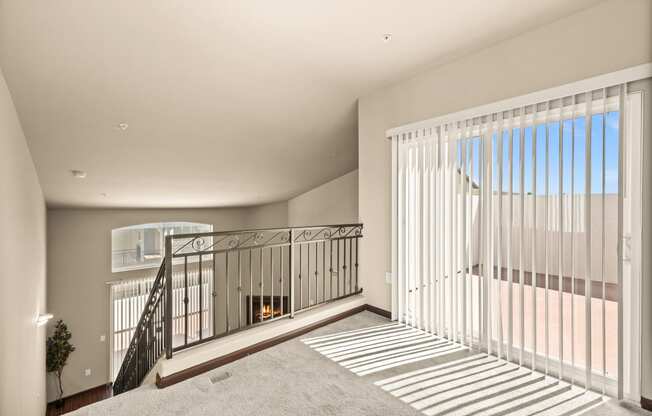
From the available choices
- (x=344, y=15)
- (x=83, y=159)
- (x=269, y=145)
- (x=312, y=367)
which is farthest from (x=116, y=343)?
(x=344, y=15)

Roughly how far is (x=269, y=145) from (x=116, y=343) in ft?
20.9

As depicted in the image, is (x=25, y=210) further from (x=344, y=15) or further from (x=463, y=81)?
(x=463, y=81)

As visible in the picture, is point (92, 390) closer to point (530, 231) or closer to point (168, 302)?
point (168, 302)

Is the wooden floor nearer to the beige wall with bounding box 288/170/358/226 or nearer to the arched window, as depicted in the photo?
the arched window

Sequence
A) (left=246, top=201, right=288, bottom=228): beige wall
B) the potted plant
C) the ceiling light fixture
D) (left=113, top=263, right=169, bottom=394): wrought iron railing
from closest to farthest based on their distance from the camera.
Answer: (left=113, top=263, right=169, bottom=394): wrought iron railing
the ceiling light fixture
the potted plant
(left=246, top=201, right=288, bottom=228): beige wall

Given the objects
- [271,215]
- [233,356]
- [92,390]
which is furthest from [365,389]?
[92,390]

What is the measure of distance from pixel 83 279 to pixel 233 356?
6.43 meters

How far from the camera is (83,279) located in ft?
22.7

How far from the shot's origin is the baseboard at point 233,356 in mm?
2127

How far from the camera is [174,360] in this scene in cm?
217

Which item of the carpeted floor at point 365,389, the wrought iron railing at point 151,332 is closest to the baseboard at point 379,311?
the carpeted floor at point 365,389

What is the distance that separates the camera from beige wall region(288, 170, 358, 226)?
22.9ft

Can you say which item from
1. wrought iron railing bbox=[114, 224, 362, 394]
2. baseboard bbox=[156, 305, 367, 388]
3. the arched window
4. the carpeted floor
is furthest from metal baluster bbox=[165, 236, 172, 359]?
the arched window

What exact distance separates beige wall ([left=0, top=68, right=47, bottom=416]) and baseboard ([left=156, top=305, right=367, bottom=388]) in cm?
109
